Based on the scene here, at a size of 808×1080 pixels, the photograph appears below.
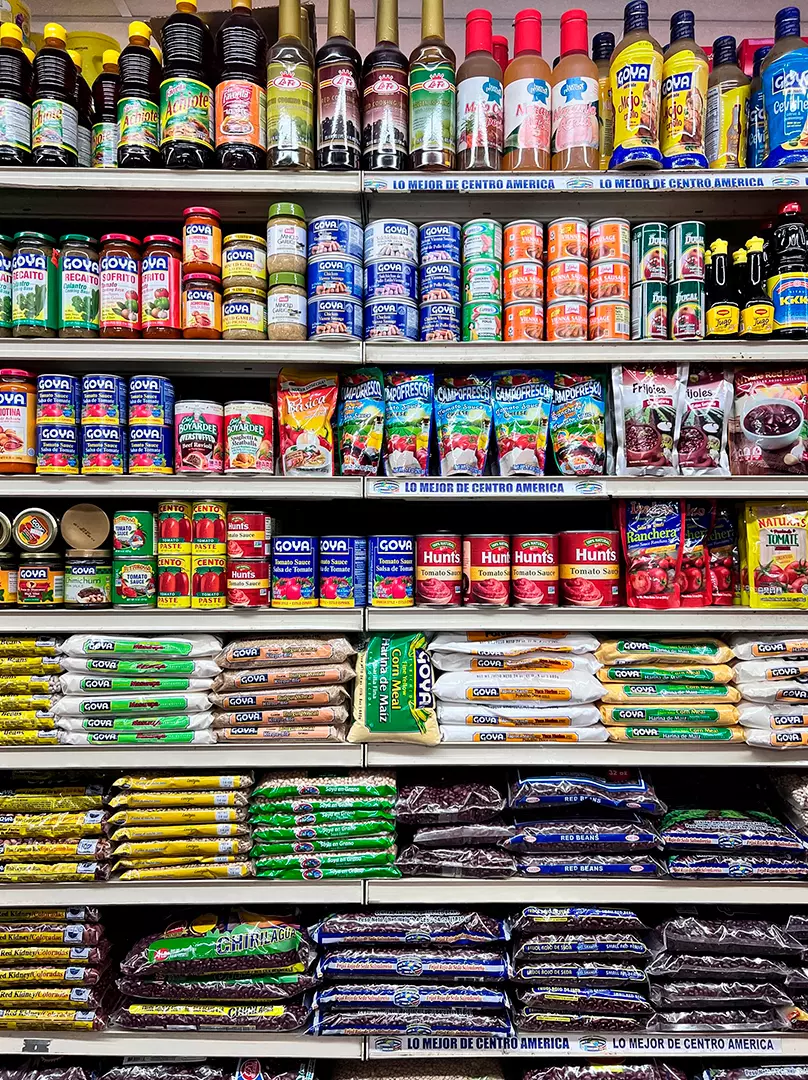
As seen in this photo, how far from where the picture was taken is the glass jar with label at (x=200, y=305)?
1.80 m

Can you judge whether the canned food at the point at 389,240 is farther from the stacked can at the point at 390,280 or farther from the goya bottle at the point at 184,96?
the goya bottle at the point at 184,96

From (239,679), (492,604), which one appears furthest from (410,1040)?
(492,604)

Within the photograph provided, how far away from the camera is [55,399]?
5.93ft

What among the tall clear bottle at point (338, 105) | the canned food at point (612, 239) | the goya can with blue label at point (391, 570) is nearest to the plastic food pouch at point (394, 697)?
the goya can with blue label at point (391, 570)

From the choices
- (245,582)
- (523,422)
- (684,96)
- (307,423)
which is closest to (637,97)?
(684,96)

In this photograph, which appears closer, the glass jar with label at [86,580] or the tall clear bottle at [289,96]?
the tall clear bottle at [289,96]

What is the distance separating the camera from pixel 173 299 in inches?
72.1

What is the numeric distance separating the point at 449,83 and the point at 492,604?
1479 millimetres

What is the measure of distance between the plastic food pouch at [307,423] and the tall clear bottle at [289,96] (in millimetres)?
605

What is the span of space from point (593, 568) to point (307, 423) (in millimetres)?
928

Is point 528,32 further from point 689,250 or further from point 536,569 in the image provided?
point 536,569

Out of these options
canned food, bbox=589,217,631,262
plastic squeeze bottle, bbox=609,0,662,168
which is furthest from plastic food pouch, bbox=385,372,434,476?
plastic squeeze bottle, bbox=609,0,662,168

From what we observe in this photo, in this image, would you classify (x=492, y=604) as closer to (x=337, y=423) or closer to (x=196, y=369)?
(x=337, y=423)

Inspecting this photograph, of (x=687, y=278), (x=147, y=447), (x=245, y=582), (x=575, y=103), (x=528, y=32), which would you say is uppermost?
(x=528, y=32)
